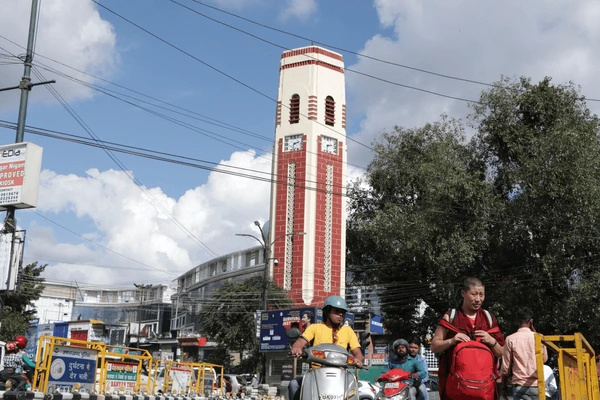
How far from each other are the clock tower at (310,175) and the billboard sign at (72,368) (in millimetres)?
47388

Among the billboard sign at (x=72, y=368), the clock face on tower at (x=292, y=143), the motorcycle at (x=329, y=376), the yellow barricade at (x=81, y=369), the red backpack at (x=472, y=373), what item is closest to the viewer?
the red backpack at (x=472, y=373)

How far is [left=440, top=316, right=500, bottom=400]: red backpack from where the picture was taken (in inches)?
217

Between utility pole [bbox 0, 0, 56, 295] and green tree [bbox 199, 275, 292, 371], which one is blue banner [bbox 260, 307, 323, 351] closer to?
green tree [bbox 199, 275, 292, 371]

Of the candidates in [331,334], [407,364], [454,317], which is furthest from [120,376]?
[454,317]

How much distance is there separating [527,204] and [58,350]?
1975 centimetres

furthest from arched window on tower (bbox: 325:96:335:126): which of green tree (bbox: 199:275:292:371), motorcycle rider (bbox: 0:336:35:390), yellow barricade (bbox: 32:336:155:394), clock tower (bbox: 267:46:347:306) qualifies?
motorcycle rider (bbox: 0:336:35:390)

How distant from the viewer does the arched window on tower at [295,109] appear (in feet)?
220

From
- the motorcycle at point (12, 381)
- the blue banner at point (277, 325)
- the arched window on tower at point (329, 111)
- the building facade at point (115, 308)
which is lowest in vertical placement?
the motorcycle at point (12, 381)

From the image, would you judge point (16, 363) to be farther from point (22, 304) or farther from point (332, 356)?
point (22, 304)

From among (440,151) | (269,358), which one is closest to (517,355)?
(440,151)

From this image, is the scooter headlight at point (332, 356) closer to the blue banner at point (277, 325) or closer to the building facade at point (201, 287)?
the blue banner at point (277, 325)

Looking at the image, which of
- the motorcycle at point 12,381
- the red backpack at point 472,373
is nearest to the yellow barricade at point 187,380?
the motorcycle at point 12,381

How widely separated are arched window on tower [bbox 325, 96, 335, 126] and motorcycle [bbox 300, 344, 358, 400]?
201 feet

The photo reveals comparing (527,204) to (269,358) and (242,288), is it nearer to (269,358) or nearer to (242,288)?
(269,358)
